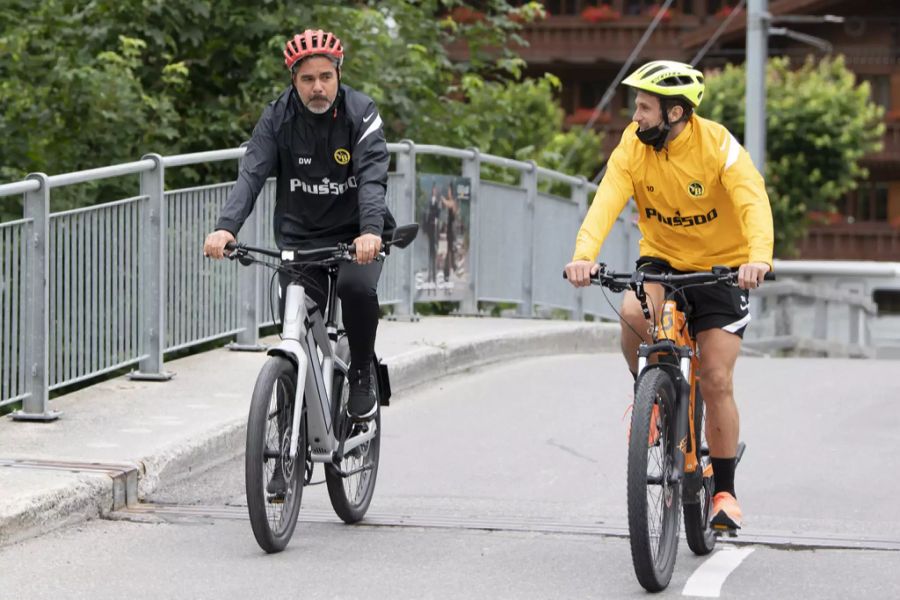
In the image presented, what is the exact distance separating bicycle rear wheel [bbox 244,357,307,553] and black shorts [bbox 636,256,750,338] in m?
1.34

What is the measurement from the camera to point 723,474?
645 centimetres

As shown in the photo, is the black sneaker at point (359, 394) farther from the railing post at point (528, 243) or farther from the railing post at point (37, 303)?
the railing post at point (528, 243)

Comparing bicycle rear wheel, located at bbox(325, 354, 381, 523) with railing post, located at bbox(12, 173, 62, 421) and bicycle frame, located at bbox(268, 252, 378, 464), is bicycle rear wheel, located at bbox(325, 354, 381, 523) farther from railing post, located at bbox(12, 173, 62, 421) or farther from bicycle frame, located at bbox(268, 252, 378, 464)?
railing post, located at bbox(12, 173, 62, 421)

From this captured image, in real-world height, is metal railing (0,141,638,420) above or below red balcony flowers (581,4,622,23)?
below

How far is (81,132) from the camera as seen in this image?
12.6 meters

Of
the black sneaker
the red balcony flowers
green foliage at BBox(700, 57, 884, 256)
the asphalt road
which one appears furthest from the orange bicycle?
the red balcony flowers

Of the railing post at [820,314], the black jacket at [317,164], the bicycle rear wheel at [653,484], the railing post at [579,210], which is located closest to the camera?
the bicycle rear wheel at [653,484]

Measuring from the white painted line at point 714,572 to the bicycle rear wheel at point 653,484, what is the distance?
0.12 metres

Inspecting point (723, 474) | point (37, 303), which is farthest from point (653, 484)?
point (37, 303)

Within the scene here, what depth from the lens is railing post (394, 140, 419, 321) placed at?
13.2 meters

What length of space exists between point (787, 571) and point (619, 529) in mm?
926

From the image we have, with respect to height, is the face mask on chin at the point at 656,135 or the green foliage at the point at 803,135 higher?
the green foliage at the point at 803,135

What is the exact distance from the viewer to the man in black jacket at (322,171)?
21.6 feet

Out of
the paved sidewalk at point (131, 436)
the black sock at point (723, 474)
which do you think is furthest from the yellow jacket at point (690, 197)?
the paved sidewalk at point (131, 436)
